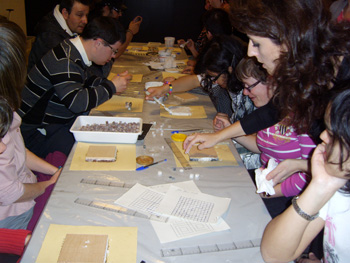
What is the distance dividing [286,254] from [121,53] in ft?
9.42

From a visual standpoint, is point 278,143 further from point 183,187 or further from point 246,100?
point 183,187

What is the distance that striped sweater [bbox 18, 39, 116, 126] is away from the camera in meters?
1.87

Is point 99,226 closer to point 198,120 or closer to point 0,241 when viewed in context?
point 0,241

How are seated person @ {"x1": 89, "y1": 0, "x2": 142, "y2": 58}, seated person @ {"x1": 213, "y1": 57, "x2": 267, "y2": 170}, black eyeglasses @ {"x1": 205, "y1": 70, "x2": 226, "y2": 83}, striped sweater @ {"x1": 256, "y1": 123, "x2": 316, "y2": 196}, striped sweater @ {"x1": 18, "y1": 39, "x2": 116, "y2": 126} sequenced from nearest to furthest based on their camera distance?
striped sweater @ {"x1": 256, "y1": 123, "x2": 316, "y2": 196} → seated person @ {"x1": 213, "y1": 57, "x2": 267, "y2": 170} → striped sweater @ {"x1": 18, "y1": 39, "x2": 116, "y2": 126} → black eyeglasses @ {"x1": 205, "y1": 70, "x2": 226, "y2": 83} → seated person @ {"x1": 89, "y1": 0, "x2": 142, "y2": 58}

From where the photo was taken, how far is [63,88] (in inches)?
73.7

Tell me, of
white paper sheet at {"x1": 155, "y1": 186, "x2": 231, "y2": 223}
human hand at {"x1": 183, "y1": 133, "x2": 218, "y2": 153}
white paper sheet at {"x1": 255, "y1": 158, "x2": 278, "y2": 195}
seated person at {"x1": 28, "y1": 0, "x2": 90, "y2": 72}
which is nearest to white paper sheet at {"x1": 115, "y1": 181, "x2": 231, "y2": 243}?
white paper sheet at {"x1": 155, "y1": 186, "x2": 231, "y2": 223}

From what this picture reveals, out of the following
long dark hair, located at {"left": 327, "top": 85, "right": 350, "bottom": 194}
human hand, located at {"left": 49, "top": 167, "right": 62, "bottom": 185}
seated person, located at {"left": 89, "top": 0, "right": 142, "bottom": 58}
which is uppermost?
long dark hair, located at {"left": 327, "top": 85, "right": 350, "bottom": 194}

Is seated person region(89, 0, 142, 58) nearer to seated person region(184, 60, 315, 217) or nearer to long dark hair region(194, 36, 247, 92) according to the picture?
long dark hair region(194, 36, 247, 92)

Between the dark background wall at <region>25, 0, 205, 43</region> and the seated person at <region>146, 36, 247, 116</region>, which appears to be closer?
the seated person at <region>146, 36, 247, 116</region>

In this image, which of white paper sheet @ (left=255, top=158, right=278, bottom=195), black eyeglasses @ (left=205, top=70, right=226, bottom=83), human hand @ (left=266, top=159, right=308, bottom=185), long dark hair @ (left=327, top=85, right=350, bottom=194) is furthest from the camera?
black eyeglasses @ (left=205, top=70, right=226, bottom=83)

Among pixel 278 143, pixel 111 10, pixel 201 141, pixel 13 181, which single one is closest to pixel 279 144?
pixel 278 143

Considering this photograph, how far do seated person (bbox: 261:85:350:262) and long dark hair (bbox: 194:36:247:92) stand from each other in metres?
1.09

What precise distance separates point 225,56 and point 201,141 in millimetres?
719

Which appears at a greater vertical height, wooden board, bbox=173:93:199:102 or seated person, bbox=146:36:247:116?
seated person, bbox=146:36:247:116
